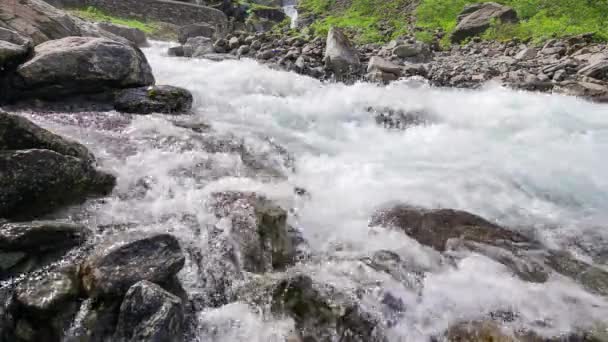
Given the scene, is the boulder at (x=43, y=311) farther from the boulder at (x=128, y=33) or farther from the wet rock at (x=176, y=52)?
the boulder at (x=128, y=33)

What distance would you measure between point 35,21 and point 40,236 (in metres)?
8.14

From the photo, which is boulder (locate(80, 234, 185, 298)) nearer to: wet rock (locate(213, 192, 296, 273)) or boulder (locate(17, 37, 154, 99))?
wet rock (locate(213, 192, 296, 273))

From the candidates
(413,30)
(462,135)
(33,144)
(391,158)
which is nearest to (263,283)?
(33,144)

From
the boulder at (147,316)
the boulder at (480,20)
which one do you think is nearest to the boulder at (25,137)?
the boulder at (147,316)

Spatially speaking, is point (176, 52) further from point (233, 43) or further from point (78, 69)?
point (78, 69)

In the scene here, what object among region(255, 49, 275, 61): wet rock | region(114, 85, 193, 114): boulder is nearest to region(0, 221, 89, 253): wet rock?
region(114, 85, 193, 114): boulder

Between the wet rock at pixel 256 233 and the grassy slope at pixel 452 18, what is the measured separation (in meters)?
14.0

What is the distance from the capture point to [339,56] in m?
12.7

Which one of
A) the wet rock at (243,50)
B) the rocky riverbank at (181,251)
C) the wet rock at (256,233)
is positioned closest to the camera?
the rocky riverbank at (181,251)

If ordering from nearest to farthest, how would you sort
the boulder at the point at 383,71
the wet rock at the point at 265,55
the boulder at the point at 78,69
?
the boulder at the point at 78,69, the boulder at the point at 383,71, the wet rock at the point at 265,55

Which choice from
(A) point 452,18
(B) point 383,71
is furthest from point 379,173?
(A) point 452,18

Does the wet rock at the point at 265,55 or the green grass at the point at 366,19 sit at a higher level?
the green grass at the point at 366,19

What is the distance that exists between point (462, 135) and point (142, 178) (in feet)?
22.0

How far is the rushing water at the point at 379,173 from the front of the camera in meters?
4.32
